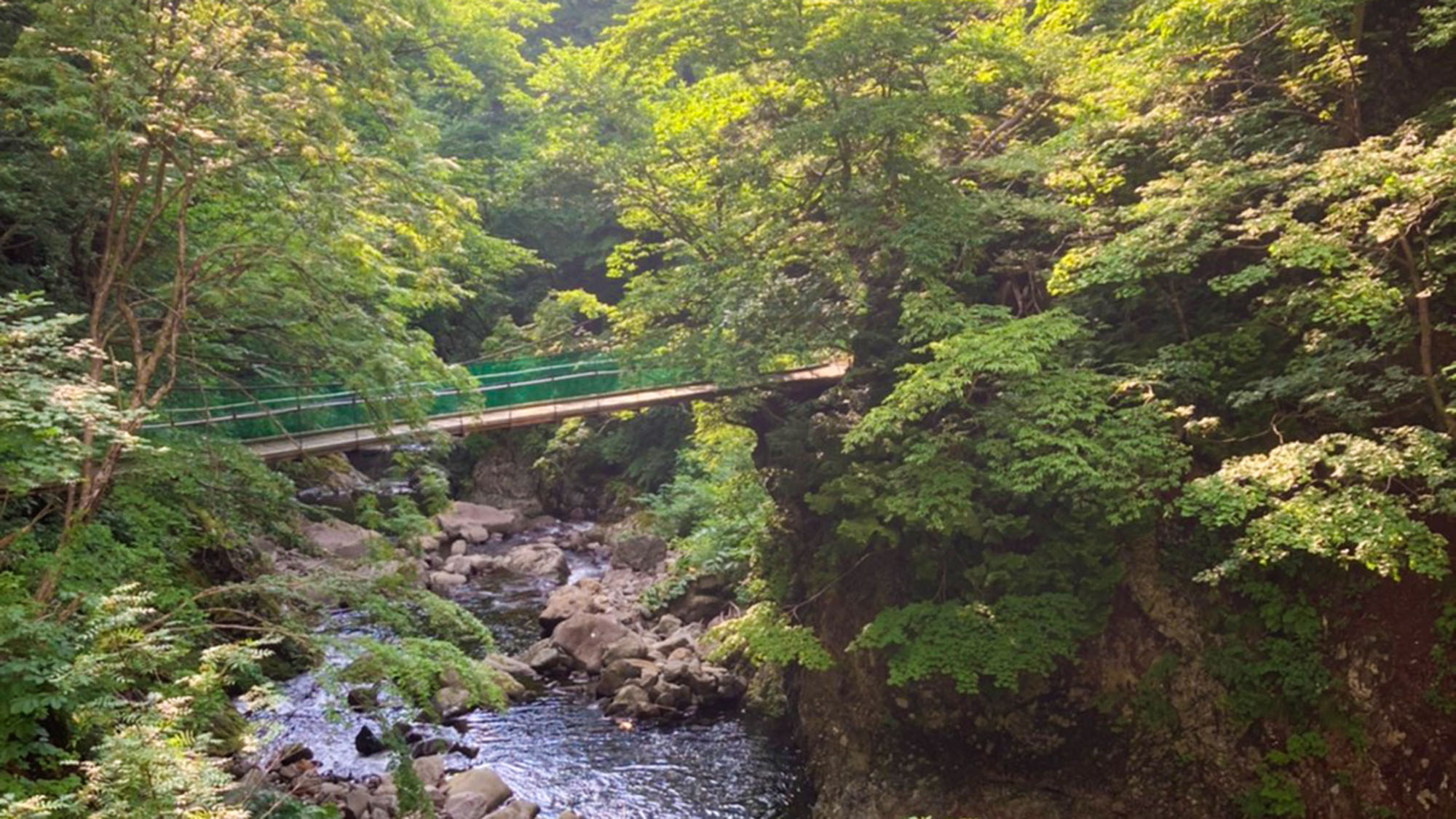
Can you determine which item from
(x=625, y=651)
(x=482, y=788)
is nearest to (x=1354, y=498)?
(x=482, y=788)

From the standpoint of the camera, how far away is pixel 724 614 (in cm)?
1309

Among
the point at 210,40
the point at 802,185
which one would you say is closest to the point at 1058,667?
the point at 802,185

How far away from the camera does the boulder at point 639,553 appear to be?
16156 millimetres

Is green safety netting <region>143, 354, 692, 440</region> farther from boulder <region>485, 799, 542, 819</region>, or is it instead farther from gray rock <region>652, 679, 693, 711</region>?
gray rock <region>652, 679, 693, 711</region>

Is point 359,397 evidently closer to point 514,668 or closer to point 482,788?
point 482,788

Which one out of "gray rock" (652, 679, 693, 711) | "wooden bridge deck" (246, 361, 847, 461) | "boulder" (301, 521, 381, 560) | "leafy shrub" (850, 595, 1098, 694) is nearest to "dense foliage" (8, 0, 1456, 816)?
"leafy shrub" (850, 595, 1098, 694)

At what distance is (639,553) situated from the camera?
53.4ft

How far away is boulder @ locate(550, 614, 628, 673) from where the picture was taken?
11.8 m

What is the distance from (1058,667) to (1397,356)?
3753mm

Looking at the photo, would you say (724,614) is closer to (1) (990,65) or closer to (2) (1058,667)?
(2) (1058,667)

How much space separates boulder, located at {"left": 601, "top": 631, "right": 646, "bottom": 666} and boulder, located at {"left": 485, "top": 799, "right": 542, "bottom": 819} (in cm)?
320

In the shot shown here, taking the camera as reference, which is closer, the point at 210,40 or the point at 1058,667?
the point at 210,40

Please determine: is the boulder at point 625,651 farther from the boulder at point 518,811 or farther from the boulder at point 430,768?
the boulder at point 518,811

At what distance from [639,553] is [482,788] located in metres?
8.15
